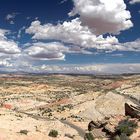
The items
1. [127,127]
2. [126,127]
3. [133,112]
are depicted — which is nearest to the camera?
[126,127]

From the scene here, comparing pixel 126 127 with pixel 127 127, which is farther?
pixel 127 127

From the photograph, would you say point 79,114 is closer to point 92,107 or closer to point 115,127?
point 92,107

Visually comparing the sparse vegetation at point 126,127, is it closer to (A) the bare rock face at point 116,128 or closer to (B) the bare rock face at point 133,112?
(A) the bare rock face at point 116,128

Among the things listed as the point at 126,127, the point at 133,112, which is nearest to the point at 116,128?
the point at 126,127

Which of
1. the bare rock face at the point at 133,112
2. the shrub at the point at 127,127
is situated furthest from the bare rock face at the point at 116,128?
the bare rock face at the point at 133,112

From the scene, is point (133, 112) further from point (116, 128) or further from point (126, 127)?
point (126, 127)

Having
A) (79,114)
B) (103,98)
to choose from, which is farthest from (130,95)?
(79,114)

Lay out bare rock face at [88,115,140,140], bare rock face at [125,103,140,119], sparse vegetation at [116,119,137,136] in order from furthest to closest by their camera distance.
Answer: bare rock face at [125,103,140,119]
bare rock face at [88,115,140,140]
sparse vegetation at [116,119,137,136]

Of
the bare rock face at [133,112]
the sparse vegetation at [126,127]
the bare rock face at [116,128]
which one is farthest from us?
the bare rock face at [133,112]

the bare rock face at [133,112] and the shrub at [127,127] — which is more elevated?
the bare rock face at [133,112]

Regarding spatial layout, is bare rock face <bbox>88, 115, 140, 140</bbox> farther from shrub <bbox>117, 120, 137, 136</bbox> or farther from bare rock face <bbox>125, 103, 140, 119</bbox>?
bare rock face <bbox>125, 103, 140, 119</bbox>

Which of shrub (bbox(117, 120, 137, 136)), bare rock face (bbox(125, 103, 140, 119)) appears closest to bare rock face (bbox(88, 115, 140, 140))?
shrub (bbox(117, 120, 137, 136))

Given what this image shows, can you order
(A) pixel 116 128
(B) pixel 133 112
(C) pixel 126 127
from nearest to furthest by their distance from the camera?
1. (C) pixel 126 127
2. (A) pixel 116 128
3. (B) pixel 133 112

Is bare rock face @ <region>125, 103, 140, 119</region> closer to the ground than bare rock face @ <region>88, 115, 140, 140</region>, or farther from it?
farther from it
